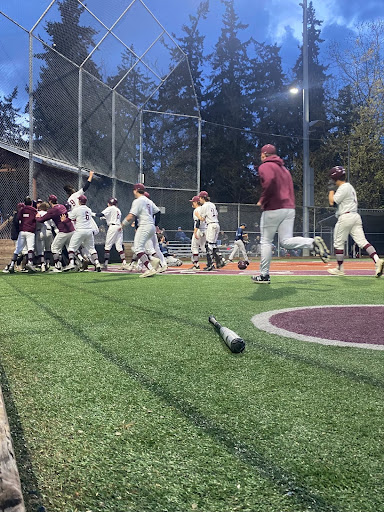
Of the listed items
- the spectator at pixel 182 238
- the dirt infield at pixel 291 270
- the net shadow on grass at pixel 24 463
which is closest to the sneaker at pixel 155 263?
the dirt infield at pixel 291 270

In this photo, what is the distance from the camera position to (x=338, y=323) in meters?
4.32

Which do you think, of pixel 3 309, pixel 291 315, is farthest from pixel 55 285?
pixel 291 315

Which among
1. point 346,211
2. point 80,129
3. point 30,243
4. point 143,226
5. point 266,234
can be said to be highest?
point 80,129

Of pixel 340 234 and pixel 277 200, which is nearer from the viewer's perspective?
pixel 277 200

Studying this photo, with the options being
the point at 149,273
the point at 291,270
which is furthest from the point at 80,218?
the point at 291,270

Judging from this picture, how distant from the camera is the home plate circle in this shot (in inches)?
141

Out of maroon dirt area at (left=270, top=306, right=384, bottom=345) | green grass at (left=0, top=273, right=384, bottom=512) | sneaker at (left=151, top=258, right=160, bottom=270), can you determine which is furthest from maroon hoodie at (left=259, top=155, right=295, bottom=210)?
green grass at (left=0, top=273, right=384, bottom=512)

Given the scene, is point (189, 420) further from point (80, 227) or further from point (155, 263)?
point (80, 227)

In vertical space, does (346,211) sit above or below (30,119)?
below

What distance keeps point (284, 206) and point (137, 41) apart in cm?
1407

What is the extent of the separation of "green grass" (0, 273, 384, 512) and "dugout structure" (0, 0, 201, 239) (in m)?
11.2

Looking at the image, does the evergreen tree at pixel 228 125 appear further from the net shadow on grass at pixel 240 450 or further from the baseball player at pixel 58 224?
the net shadow on grass at pixel 240 450

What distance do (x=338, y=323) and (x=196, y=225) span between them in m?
9.56

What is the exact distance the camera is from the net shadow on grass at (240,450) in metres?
1.37
